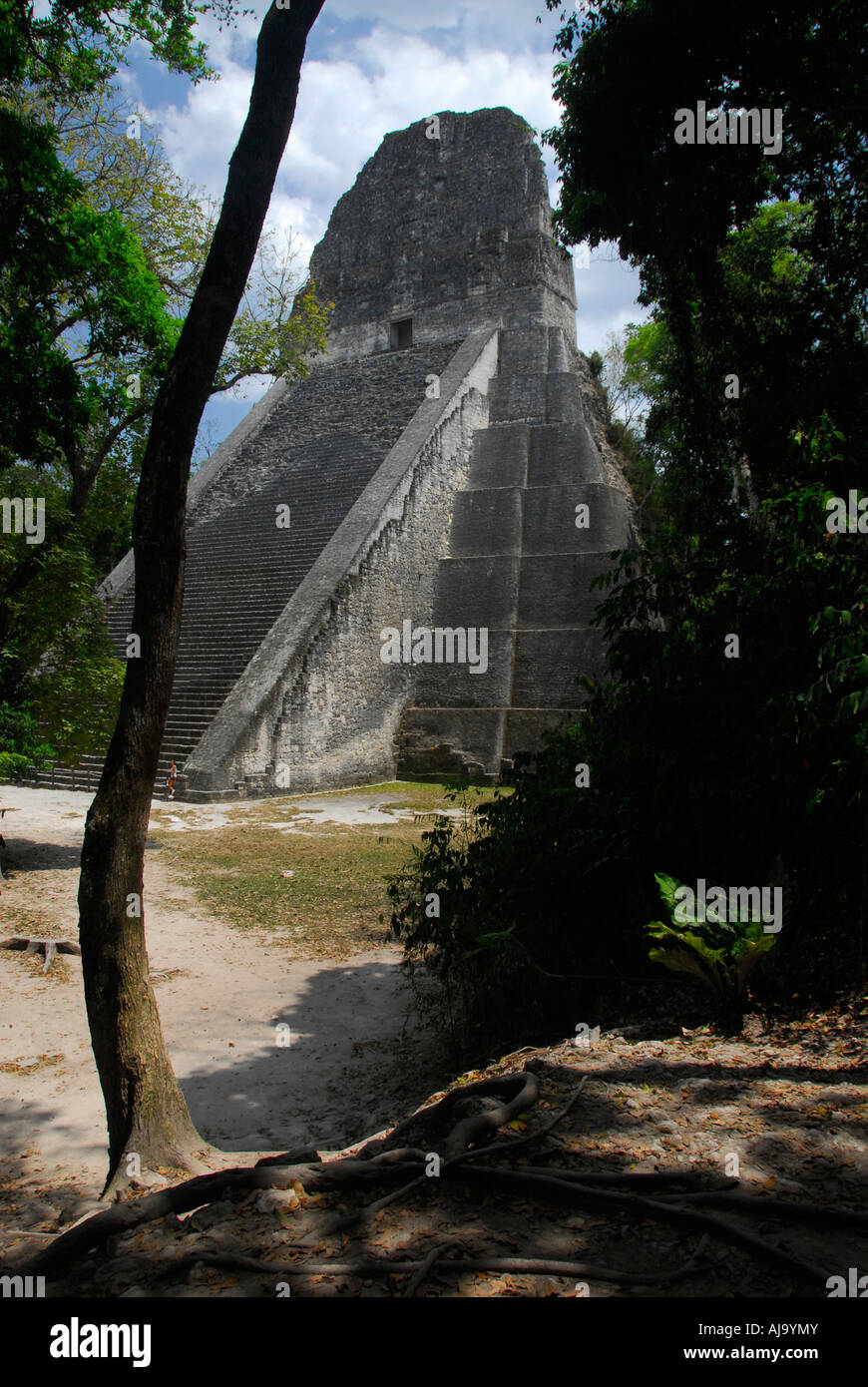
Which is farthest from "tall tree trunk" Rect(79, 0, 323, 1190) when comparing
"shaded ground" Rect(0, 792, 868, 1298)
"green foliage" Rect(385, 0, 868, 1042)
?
"green foliage" Rect(385, 0, 868, 1042)

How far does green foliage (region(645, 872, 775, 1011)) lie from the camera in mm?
4133

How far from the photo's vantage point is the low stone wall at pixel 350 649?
1427cm

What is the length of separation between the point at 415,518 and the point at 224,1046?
1498 centimetres

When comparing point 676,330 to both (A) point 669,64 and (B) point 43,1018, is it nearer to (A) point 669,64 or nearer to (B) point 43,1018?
(A) point 669,64

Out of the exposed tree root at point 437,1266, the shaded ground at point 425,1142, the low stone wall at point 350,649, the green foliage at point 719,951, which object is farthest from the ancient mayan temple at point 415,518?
the exposed tree root at point 437,1266

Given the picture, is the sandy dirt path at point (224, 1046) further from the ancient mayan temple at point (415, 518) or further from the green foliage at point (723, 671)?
the ancient mayan temple at point (415, 518)

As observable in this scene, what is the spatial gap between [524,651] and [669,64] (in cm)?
1179

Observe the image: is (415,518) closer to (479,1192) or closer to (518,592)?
(518,592)

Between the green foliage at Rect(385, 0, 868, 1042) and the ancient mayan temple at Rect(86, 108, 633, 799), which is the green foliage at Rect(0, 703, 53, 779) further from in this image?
the ancient mayan temple at Rect(86, 108, 633, 799)

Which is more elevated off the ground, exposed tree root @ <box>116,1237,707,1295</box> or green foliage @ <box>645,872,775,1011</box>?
green foliage @ <box>645,872,775,1011</box>

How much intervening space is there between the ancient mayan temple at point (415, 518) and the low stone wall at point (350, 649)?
0.04 metres

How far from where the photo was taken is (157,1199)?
8.59 ft

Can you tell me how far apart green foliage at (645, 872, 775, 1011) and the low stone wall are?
10.1 m

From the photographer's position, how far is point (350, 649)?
1652 centimetres
